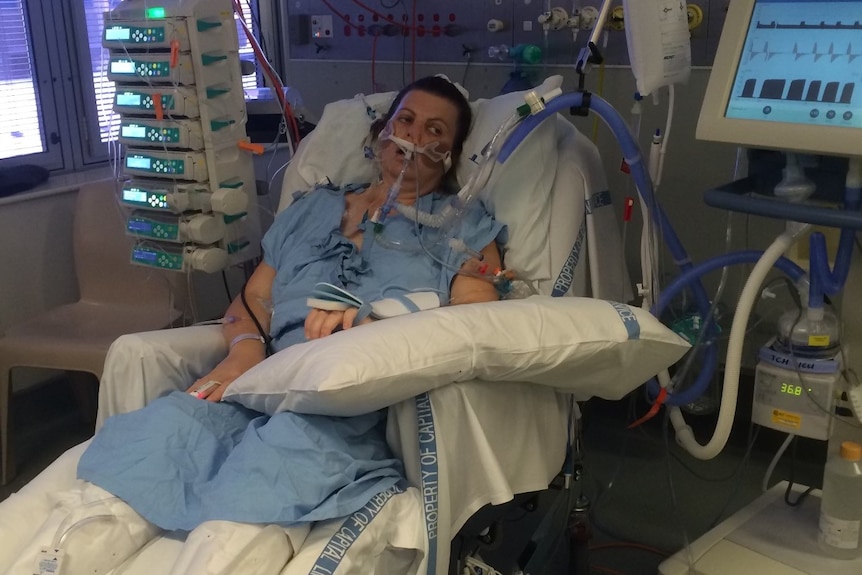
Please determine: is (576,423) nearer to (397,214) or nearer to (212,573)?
(397,214)

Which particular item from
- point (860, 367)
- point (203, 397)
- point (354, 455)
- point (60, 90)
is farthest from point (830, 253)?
point (60, 90)

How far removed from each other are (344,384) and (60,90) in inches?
86.0

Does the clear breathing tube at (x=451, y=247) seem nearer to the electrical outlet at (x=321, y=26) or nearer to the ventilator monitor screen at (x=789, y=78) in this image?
the ventilator monitor screen at (x=789, y=78)

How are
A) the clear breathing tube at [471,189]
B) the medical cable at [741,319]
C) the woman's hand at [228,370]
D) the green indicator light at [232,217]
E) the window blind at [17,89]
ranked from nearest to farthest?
the medical cable at [741,319] < the woman's hand at [228,370] < the clear breathing tube at [471,189] < the green indicator light at [232,217] < the window blind at [17,89]

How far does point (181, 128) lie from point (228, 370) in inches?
26.3

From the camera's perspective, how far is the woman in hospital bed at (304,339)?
1.35m

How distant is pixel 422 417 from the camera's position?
1386 mm

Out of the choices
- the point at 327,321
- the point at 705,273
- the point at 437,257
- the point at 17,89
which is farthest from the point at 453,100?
the point at 17,89

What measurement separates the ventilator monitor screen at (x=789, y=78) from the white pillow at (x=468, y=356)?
0.37 metres

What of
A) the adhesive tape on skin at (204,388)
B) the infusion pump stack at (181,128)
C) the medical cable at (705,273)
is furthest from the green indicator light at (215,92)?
the medical cable at (705,273)

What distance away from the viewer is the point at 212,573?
3.94ft

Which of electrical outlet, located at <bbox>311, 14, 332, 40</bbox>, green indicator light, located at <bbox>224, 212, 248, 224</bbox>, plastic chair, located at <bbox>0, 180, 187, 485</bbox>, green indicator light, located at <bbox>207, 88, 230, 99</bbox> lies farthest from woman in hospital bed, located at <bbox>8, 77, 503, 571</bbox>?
electrical outlet, located at <bbox>311, 14, 332, 40</bbox>

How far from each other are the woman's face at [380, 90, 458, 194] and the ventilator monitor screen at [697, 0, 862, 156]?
2.31 ft

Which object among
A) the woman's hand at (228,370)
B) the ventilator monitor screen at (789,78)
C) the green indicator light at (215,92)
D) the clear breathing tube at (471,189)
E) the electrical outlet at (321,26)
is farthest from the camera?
the electrical outlet at (321,26)
